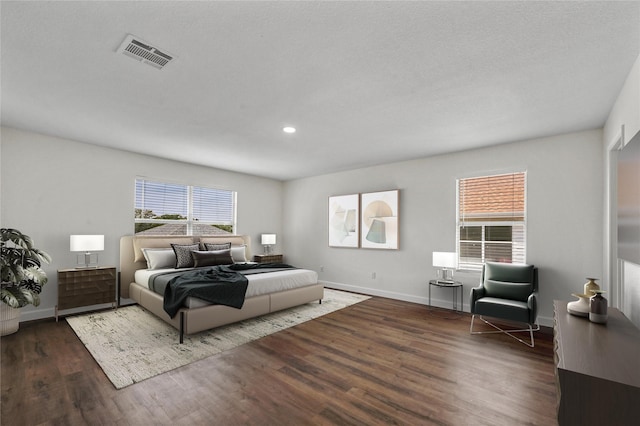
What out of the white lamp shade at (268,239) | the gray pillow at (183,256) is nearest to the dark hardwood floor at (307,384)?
the gray pillow at (183,256)

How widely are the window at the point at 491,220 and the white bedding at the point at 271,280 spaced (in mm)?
2547

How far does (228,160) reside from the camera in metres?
5.46

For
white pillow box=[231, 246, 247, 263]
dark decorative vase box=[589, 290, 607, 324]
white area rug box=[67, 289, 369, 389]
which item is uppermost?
dark decorative vase box=[589, 290, 607, 324]

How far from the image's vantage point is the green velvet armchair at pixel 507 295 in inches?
132

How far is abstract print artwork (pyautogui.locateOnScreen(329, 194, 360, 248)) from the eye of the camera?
19.8ft

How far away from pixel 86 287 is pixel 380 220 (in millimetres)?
4826

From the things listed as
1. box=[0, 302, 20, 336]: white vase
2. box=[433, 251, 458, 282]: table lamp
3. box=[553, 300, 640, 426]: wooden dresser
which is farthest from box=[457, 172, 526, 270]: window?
box=[0, 302, 20, 336]: white vase

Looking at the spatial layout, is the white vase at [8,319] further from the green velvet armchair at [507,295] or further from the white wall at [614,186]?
the white wall at [614,186]

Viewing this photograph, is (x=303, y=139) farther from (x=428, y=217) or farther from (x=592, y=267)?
(x=592, y=267)

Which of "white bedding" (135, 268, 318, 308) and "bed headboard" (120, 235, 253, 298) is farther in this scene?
"bed headboard" (120, 235, 253, 298)

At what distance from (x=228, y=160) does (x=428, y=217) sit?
3750 millimetres

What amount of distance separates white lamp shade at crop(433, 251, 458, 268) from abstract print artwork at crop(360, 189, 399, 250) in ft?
3.12

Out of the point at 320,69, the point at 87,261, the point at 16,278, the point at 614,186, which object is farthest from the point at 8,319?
the point at 614,186

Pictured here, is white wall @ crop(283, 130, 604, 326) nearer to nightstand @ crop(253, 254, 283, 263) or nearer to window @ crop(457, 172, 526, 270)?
window @ crop(457, 172, 526, 270)
